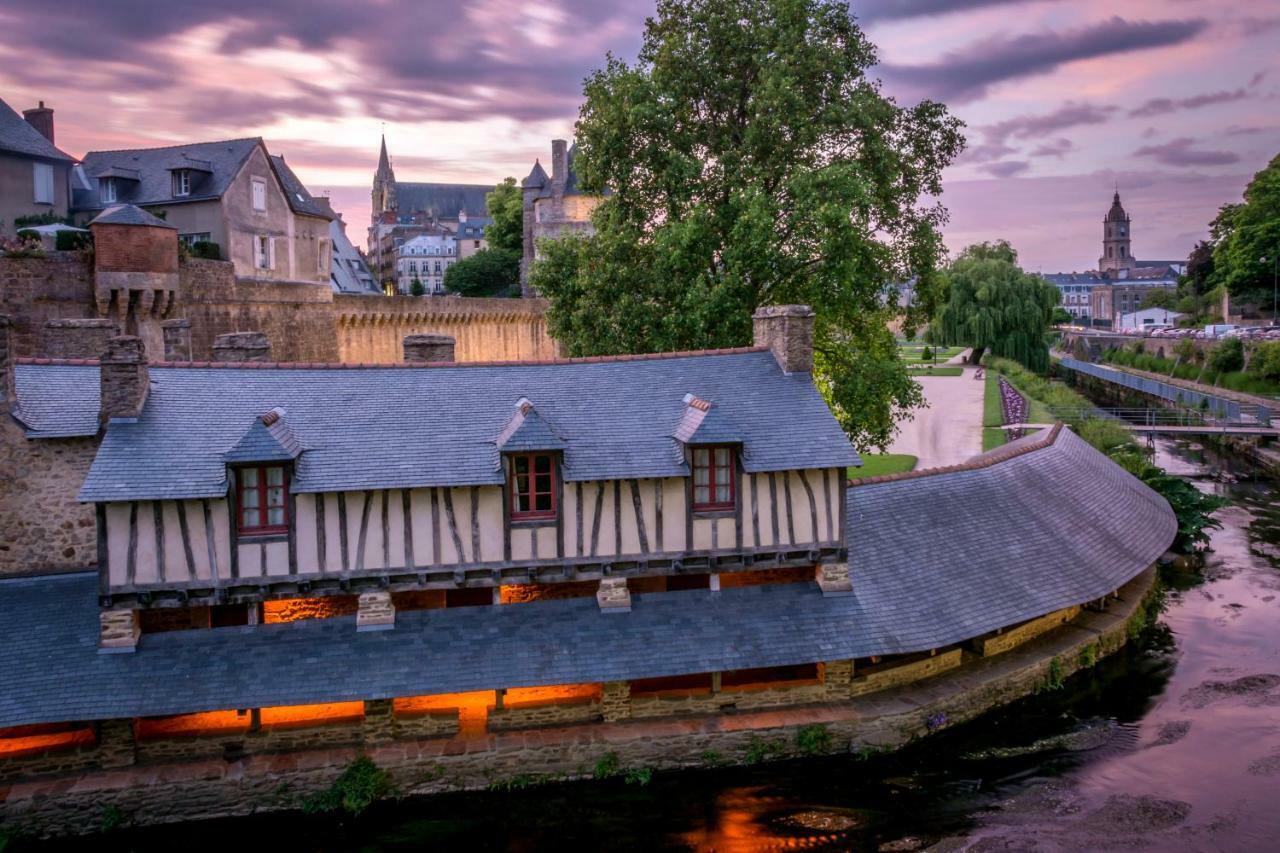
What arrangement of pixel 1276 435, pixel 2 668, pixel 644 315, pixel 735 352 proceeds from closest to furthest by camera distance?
1. pixel 2 668
2. pixel 735 352
3. pixel 644 315
4. pixel 1276 435

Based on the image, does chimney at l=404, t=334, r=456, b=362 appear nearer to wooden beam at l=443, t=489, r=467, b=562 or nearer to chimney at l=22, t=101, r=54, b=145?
wooden beam at l=443, t=489, r=467, b=562

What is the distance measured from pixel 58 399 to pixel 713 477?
9.30 meters

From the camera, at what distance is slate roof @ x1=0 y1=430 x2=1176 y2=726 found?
38.3ft

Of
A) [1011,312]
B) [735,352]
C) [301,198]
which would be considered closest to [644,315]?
[735,352]

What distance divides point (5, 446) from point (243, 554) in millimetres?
3868

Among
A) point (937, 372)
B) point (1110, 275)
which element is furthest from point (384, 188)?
point (1110, 275)

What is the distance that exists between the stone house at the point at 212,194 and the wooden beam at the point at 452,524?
2093 centimetres

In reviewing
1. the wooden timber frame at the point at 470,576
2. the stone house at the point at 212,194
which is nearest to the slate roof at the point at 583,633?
the wooden timber frame at the point at 470,576

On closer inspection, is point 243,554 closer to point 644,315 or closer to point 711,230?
point 644,315

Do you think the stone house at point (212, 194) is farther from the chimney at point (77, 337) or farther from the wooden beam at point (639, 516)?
the wooden beam at point (639, 516)

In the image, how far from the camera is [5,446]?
13078 millimetres

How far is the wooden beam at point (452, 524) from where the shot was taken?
42.3ft

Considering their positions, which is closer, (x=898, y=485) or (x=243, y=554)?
(x=243, y=554)

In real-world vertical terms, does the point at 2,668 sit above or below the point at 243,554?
below
